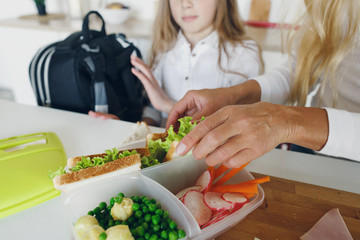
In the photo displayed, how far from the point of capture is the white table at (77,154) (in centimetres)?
61

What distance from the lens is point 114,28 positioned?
188 cm

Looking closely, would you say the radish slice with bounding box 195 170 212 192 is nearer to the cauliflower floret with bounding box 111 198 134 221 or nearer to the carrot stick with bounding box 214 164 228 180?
the carrot stick with bounding box 214 164 228 180

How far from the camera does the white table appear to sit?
613 mm

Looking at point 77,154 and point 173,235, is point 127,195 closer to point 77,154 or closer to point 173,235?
point 173,235

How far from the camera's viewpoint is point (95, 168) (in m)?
0.59

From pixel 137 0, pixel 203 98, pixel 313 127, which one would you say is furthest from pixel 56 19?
pixel 313 127

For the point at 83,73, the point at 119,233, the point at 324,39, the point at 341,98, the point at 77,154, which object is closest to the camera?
the point at 119,233

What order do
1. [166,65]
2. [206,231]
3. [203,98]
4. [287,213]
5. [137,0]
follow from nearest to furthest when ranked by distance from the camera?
[206,231] → [287,213] → [203,98] → [166,65] → [137,0]

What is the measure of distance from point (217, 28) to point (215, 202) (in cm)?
108

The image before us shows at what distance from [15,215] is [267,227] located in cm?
61

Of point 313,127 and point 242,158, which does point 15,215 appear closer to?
point 242,158

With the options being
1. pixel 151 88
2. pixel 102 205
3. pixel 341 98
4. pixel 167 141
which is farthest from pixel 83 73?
pixel 341 98

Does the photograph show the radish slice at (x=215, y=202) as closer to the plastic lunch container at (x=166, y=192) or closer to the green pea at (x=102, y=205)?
the plastic lunch container at (x=166, y=192)

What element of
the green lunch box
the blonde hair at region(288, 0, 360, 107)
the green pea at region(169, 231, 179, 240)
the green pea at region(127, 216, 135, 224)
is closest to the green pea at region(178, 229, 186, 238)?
the green pea at region(169, 231, 179, 240)
